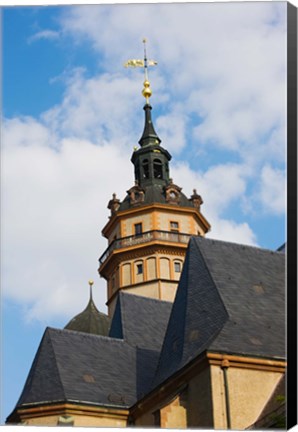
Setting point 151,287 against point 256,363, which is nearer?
point 256,363

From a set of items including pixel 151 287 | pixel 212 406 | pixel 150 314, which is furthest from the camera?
pixel 151 287

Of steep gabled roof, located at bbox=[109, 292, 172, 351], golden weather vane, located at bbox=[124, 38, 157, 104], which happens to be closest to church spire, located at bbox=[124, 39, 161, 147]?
golden weather vane, located at bbox=[124, 38, 157, 104]

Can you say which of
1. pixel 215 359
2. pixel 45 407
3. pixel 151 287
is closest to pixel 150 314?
pixel 45 407

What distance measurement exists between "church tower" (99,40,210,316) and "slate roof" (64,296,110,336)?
3.87 ft

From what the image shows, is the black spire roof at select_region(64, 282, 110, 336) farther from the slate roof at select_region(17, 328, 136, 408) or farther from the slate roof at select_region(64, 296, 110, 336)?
the slate roof at select_region(17, 328, 136, 408)

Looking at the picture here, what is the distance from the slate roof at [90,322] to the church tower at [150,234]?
118 centimetres

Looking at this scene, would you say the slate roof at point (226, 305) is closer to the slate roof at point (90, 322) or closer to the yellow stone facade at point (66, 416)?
the yellow stone facade at point (66, 416)

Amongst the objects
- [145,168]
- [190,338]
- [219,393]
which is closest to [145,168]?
[145,168]

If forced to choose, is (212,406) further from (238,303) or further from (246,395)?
(238,303)

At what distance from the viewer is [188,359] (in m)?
25.6

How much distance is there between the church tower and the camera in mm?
50125

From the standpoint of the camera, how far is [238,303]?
26.3m

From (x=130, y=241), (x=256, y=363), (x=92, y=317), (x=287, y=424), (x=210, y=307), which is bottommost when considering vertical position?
(x=287, y=424)

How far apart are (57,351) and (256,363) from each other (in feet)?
23.9
